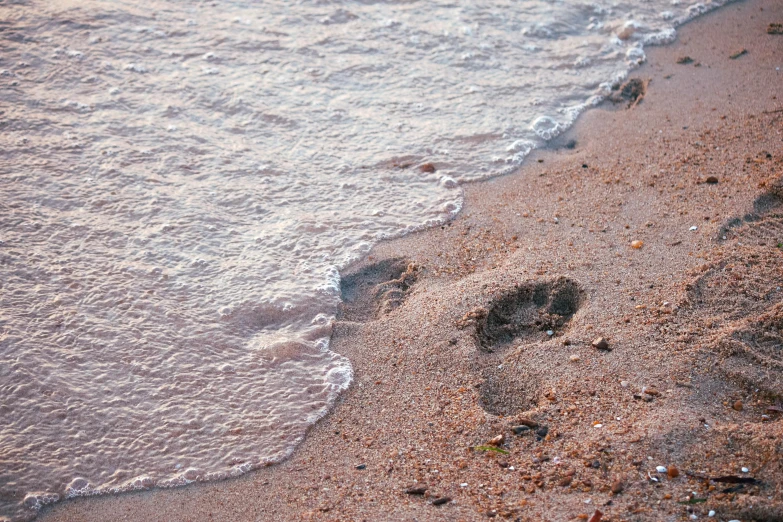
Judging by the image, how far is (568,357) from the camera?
2742 mm

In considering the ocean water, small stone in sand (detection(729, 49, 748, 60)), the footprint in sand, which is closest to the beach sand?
the footprint in sand

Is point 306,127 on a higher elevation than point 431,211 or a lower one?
higher

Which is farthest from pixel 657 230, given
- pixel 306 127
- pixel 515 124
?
pixel 306 127

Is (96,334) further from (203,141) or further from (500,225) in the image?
(500,225)

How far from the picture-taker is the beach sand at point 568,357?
7.30 feet

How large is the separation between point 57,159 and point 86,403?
196 centimetres

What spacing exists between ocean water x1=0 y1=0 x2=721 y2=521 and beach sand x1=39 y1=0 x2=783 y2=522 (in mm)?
199

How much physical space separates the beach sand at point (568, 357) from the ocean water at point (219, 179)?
7.8 inches

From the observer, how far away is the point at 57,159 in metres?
4.10

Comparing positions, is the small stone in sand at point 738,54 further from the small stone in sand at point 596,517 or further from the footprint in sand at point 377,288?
the small stone in sand at point 596,517

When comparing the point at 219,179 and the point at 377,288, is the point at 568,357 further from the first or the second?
the point at 219,179

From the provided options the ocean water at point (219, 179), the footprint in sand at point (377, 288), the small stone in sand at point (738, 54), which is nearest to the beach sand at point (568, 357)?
the footprint in sand at point (377, 288)

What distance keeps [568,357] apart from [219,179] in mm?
2364

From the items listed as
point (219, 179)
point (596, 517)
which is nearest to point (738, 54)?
point (219, 179)
